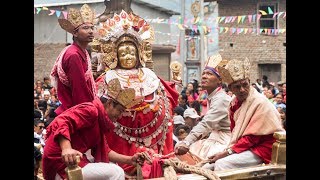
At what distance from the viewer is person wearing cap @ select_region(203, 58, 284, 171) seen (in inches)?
229

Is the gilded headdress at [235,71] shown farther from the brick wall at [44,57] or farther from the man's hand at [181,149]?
the brick wall at [44,57]

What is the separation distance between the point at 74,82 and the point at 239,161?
1.63 m

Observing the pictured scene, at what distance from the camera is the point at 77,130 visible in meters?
4.57

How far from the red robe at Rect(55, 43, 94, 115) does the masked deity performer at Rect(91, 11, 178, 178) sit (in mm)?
690

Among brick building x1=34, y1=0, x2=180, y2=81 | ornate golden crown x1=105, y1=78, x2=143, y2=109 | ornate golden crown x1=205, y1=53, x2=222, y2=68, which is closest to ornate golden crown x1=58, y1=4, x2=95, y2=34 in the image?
ornate golden crown x1=105, y1=78, x2=143, y2=109

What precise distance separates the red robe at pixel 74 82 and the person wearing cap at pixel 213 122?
5.74ft

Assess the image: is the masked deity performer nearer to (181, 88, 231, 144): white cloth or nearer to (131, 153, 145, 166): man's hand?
(181, 88, 231, 144): white cloth

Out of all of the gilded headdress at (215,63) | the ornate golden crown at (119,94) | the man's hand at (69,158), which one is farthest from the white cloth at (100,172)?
the gilded headdress at (215,63)

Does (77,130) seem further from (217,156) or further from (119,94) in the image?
A: (217,156)

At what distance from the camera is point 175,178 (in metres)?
4.93

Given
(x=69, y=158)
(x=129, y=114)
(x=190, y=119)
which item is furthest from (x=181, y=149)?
(x=190, y=119)
